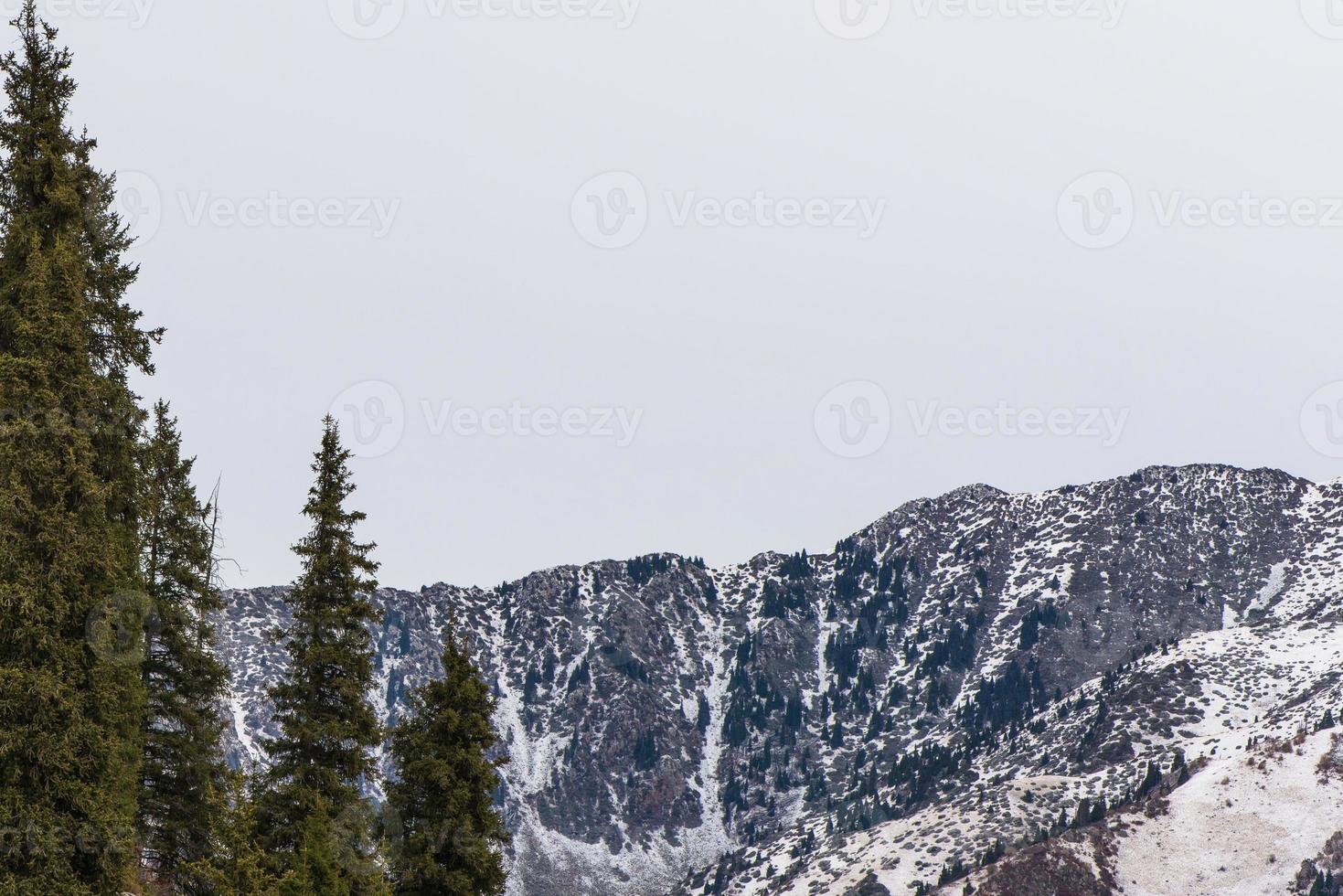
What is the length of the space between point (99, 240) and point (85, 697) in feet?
42.0

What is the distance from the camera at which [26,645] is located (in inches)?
990

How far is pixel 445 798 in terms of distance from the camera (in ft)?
122

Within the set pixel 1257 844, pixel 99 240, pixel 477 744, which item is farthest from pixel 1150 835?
pixel 99 240

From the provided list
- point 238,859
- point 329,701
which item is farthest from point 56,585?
point 329,701

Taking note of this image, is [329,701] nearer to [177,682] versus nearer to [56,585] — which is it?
[177,682]

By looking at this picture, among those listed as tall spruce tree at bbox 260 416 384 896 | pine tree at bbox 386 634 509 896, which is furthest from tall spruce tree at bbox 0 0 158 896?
pine tree at bbox 386 634 509 896

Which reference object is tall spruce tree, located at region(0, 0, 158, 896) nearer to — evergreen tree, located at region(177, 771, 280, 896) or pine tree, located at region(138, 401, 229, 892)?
evergreen tree, located at region(177, 771, 280, 896)

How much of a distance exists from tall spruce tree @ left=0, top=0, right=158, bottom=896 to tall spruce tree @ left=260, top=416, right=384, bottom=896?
18.0 ft

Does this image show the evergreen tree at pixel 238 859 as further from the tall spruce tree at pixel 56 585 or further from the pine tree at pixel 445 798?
the pine tree at pixel 445 798

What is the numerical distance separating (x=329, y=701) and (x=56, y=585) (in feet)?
36.3

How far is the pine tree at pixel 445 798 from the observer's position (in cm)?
3681

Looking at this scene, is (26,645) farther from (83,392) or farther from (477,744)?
(477,744)

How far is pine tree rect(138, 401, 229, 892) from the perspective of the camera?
35219 millimetres

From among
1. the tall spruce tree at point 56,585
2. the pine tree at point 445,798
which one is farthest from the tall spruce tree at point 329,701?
the tall spruce tree at point 56,585
